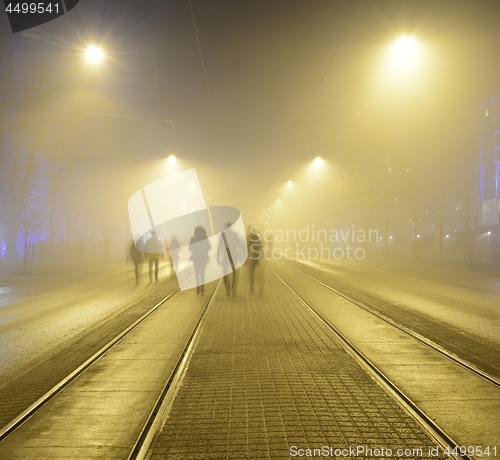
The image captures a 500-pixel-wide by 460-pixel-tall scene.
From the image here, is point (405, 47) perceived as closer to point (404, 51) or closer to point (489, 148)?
A: point (404, 51)

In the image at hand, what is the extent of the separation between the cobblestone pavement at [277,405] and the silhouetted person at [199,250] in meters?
6.60

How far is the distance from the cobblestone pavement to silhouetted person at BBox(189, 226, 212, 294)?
21.6 ft

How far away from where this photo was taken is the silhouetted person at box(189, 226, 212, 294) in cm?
1452

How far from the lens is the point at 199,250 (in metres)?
15.0

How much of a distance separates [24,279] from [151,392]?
67.4ft

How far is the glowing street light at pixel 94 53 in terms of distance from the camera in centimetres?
1803

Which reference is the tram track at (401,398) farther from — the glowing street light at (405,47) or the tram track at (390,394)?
the glowing street light at (405,47)

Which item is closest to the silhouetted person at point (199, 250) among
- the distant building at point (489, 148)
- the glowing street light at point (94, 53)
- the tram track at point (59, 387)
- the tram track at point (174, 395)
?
the tram track at point (59, 387)

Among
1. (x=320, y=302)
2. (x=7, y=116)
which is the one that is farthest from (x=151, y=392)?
(x=7, y=116)

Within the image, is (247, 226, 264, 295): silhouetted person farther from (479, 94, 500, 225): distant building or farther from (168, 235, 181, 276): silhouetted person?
(479, 94, 500, 225): distant building

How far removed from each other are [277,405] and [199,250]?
34.2ft

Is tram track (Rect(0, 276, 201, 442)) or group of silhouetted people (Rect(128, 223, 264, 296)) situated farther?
group of silhouetted people (Rect(128, 223, 264, 296))

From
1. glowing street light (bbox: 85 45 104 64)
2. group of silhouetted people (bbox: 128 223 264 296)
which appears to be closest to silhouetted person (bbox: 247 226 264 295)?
group of silhouetted people (bbox: 128 223 264 296)

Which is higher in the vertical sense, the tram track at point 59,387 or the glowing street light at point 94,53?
the glowing street light at point 94,53
